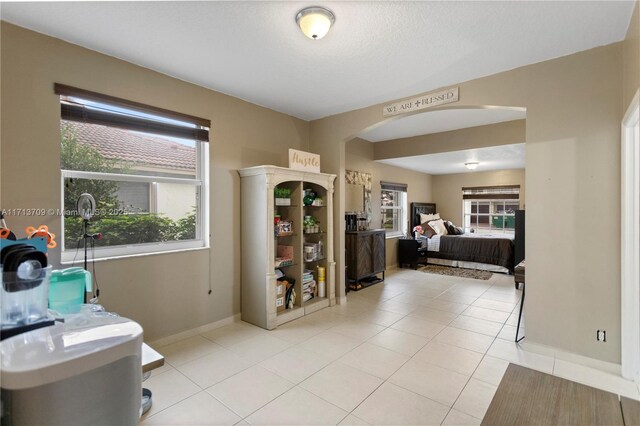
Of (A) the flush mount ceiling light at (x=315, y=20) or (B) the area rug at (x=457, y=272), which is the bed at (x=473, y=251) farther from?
(A) the flush mount ceiling light at (x=315, y=20)

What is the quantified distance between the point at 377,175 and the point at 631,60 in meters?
4.36

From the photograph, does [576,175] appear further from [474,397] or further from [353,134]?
[353,134]

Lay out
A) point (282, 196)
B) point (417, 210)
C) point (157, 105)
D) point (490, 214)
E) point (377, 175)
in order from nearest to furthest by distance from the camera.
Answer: point (157, 105) < point (282, 196) < point (377, 175) < point (417, 210) < point (490, 214)

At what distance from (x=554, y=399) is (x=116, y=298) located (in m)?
3.00

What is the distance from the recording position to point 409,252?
6605 mm

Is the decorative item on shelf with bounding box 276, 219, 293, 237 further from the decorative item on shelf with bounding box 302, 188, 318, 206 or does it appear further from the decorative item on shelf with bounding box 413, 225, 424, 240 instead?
the decorative item on shelf with bounding box 413, 225, 424, 240

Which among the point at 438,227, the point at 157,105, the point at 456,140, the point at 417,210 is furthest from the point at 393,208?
the point at 157,105

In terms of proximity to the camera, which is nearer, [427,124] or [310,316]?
[310,316]

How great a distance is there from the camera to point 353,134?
4023 millimetres

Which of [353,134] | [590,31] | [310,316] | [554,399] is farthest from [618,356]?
[353,134]

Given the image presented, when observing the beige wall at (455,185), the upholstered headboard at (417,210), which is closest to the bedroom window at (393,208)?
the upholstered headboard at (417,210)

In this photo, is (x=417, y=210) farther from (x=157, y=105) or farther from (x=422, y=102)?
(x=157, y=105)

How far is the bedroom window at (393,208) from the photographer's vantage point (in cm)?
671

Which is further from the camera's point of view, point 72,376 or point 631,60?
point 631,60
